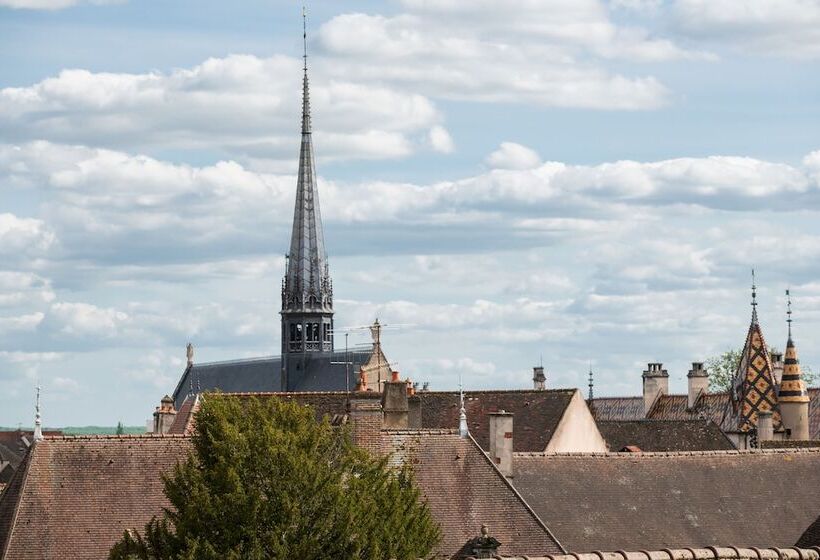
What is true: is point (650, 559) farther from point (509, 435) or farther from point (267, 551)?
point (509, 435)

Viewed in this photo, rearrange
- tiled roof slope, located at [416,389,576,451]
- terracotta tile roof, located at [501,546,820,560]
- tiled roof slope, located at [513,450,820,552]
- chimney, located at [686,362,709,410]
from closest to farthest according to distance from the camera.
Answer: terracotta tile roof, located at [501,546,820,560], tiled roof slope, located at [513,450,820,552], tiled roof slope, located at [416,389,576,451], chimney, located at [686,362,709,410]

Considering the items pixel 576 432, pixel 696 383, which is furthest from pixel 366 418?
pixel 696 383

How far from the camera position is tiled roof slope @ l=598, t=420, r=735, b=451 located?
6938 centimetres

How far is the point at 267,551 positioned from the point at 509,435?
45.8ft

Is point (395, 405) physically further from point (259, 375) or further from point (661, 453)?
point (259, 375)

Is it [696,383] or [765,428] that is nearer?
[765,428]

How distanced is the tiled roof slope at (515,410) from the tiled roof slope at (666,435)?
10.0 m

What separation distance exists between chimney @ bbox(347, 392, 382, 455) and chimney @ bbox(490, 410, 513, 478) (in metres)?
5.56

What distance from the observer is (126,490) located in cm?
4584

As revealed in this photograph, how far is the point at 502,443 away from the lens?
50.1m

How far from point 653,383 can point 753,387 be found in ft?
57.5

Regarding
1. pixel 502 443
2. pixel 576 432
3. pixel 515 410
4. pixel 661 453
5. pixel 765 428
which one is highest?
pixel 515 410

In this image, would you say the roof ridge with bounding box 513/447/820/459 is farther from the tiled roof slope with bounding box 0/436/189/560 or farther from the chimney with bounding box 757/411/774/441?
the chimney with bounding box 757/411/774/441

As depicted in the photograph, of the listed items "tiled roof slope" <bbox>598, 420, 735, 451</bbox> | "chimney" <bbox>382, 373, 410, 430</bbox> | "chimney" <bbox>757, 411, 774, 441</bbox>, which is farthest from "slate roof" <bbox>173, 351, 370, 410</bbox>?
"chimney" <bbox>382, 373, 410, 430</bbox>
